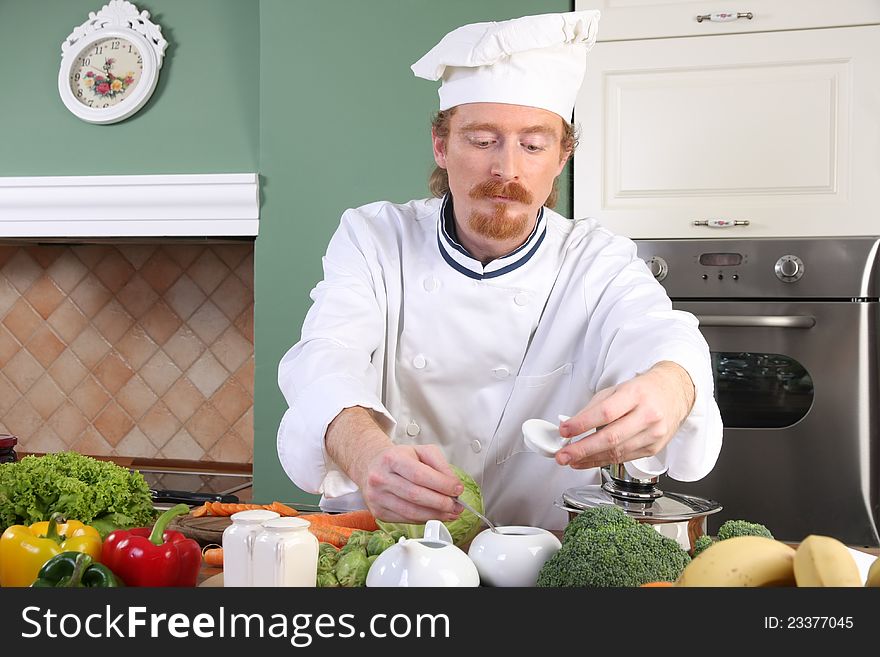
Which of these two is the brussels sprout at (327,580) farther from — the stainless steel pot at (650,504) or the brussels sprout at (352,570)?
the stainless steel pot at (650,504)

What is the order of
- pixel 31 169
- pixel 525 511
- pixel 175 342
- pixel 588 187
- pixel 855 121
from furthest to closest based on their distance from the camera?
pixel 175 342, pixel 31 169, pixel 588 187, pixel 855 121, pixel 525 511

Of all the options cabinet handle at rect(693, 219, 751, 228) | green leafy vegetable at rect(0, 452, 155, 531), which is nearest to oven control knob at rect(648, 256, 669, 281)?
cabinet handle at rect(693, 219, 751, 228)

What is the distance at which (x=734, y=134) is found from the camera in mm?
Answer: 2039

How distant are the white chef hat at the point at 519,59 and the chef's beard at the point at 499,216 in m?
0.14

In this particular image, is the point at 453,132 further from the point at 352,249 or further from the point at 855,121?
the point at 855,121

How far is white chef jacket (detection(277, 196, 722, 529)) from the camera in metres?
1.41

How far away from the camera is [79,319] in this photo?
111 inches

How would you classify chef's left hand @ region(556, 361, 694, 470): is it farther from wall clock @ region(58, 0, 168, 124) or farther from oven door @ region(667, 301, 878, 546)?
wall clock @ region(58, 0, 168, 124)

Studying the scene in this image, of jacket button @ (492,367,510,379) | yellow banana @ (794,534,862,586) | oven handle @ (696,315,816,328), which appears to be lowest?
yellow banana @ (794,534,862,586)

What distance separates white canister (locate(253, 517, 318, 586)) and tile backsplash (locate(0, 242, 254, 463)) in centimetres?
195

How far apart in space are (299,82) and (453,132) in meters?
0.98

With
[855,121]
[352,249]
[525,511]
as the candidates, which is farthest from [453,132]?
[855,121]

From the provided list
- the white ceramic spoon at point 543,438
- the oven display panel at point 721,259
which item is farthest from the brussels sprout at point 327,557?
the oven display panel at point 721,259

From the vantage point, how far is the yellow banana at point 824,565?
59 centimetres
